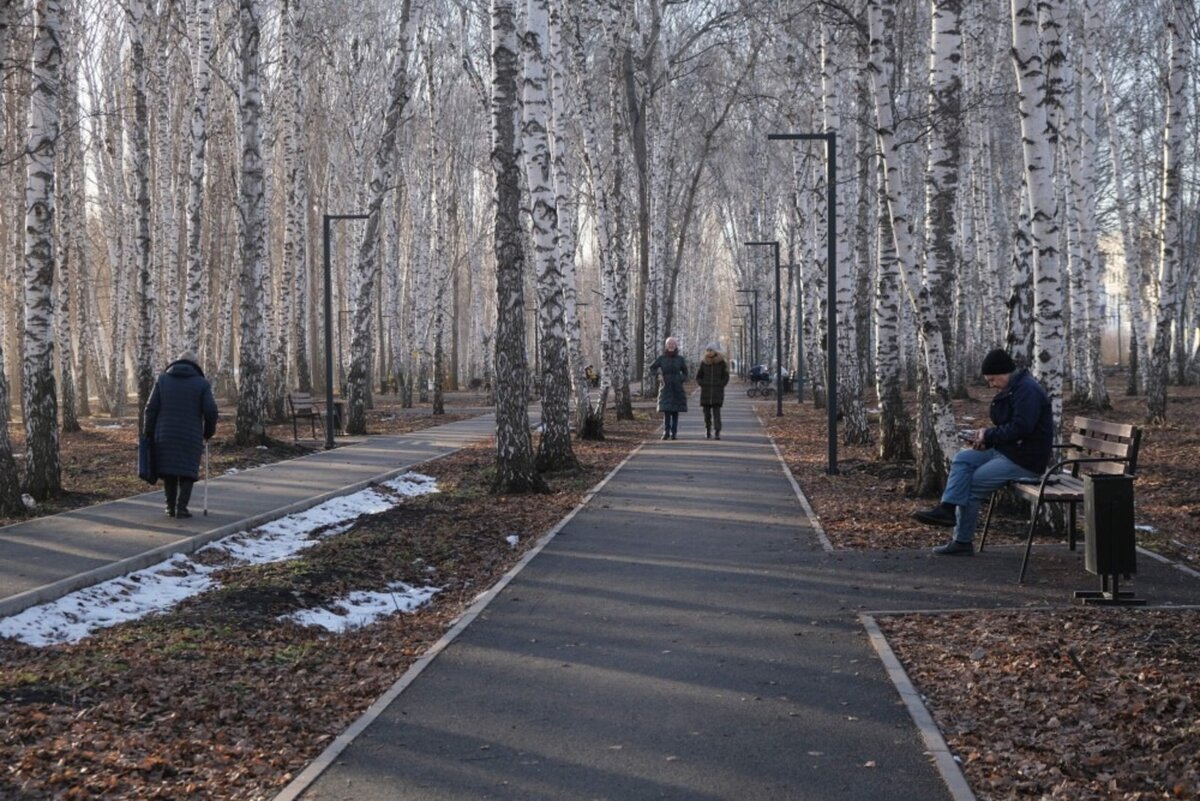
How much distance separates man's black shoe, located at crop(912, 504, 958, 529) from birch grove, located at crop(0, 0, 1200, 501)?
1.58 m

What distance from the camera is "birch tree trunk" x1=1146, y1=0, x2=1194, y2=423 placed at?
2167 centimetres

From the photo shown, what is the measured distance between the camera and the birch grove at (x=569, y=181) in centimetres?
1429

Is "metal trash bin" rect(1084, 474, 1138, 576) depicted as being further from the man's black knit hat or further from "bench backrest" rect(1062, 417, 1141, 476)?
the man's black knit hat

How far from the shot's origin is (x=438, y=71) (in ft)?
A: 142

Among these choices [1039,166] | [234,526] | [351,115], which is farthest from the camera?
[351,115]

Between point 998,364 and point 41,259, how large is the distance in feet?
35.0

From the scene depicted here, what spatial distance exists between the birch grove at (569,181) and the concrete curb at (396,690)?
5.41 m

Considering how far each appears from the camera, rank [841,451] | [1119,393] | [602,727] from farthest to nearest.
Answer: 1. [1119,393]
2. [841,451]
3. [602,727]

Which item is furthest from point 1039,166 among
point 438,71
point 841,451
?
point 438,71

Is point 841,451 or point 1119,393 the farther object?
point 1119,393

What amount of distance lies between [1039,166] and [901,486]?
4.93m

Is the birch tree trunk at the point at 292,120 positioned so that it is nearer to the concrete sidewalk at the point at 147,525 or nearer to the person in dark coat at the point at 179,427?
the concrete sidewalk at the point at 147,525

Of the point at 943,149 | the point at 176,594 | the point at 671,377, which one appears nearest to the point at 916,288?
the point at 943,149

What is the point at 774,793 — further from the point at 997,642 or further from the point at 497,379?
the point at 497,379
